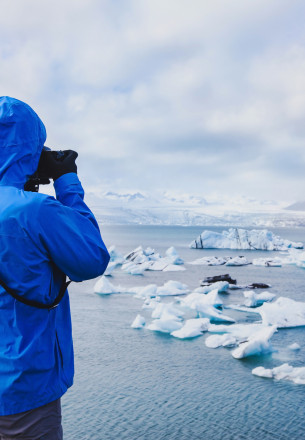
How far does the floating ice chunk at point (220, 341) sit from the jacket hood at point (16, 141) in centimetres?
724

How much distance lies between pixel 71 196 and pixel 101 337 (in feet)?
25.8

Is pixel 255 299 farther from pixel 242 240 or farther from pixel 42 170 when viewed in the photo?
pixel 242 240

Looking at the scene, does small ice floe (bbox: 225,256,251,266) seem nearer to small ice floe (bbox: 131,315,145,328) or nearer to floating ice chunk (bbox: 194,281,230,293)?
floating ice chunk (bbox: 194,281,230,293)

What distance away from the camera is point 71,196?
1321 millimetres

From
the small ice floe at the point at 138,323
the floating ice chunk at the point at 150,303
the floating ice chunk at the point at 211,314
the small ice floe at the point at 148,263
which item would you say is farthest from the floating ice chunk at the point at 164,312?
the small ice floe at the point at 148,263

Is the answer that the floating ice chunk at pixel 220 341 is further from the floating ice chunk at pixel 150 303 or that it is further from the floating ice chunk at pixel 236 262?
the floating ice chunk at pixel 236 262

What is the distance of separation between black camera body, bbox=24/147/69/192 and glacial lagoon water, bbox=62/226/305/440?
4.03 m

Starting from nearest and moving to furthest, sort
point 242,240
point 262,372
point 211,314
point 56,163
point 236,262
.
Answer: point 56,163 < point 262,372 < point 211,314 < point 236,262 < point 242,240

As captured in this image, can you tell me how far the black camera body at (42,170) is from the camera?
133 centimetres

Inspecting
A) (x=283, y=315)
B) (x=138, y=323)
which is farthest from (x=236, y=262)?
(x=138, y=323)

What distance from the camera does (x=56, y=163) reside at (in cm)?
134

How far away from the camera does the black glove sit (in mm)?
1349

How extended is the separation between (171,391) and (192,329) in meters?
2.86

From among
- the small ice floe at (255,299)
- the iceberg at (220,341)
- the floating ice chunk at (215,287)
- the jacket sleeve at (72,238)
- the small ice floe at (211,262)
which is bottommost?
the small ice floe at (211,262)
